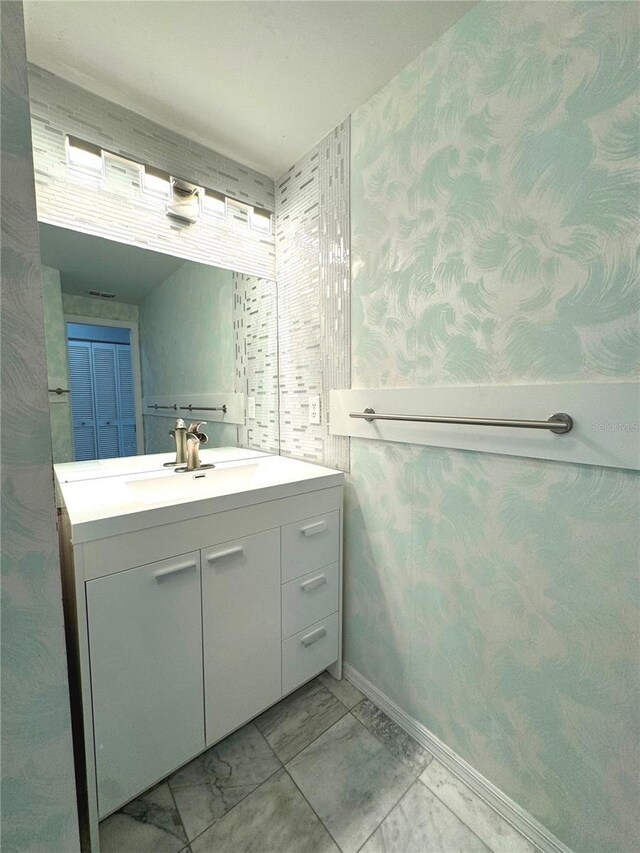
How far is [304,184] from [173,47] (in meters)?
0.58

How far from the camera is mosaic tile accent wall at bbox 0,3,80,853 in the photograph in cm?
40

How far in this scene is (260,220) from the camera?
1555 mm

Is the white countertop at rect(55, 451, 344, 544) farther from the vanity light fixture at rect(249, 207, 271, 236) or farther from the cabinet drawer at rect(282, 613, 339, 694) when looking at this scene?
the vanity light fixture at rect(249, 207, 271, 236)

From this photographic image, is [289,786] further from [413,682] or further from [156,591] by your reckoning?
[156,591]

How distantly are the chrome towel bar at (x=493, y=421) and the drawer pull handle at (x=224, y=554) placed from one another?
57cm

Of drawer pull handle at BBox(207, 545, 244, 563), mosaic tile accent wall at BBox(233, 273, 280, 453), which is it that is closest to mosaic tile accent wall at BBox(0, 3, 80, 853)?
drawer pull handle at BBox(207, 545, 244, 563)

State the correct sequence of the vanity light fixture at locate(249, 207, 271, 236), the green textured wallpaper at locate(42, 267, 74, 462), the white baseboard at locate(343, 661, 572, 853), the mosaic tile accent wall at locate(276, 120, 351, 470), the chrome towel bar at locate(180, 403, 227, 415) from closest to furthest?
the white baseboard at locate(343, 661, 572, 853), the green textured wallpaper at locate(42, 267, 74, 462), the mosaic tile accent wall at locate(276, 120, 351, 470), the chrome towel bar at locate(180, 403, 227, 415), the vanity light fixture at locate(249, 207, 271, 236)

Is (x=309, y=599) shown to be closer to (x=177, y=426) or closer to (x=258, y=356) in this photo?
(x=177, y=426)

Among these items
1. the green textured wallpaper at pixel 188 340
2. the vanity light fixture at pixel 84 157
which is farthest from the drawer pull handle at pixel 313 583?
the vanity light fixture at pixel 84 157

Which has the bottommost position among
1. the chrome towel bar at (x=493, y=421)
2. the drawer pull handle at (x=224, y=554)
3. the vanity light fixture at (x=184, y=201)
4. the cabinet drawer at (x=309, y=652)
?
the cabinet drawer at (x=309, y=652)

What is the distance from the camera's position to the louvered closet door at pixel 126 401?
1234 millimetres

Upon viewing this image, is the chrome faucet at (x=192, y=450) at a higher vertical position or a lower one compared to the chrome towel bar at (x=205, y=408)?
lower

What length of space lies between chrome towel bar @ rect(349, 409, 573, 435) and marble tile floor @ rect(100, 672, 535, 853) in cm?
106

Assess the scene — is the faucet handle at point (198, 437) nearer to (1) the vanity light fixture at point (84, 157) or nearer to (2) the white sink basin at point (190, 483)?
(2) the white sink basin at point (190, 483)
